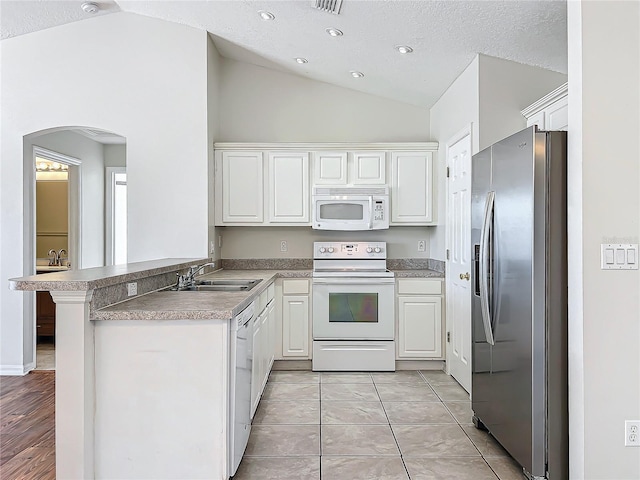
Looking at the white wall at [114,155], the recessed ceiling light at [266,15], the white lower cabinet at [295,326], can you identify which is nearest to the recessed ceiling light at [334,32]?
the recessed ceiling light at [266,15]

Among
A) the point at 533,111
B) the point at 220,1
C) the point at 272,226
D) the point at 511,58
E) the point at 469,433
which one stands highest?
the point at 220,1

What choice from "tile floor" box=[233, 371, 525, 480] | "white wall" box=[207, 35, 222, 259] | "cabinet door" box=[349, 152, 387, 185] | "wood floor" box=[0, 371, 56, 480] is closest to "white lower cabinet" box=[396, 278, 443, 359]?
"tile floor" box=[233, 371, 525, 480]

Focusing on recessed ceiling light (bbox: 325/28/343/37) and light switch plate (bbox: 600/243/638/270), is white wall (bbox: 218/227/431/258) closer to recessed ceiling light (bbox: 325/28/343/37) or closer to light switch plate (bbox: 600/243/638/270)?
recessed ceiling light (bbox: 325/28/343/37)

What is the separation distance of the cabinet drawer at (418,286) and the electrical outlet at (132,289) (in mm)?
2562

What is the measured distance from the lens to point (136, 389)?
228cm

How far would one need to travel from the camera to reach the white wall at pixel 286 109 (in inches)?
202

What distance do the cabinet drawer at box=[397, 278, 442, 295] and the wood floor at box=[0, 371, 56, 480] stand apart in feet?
9.73

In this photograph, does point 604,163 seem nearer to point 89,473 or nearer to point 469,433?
point 469,433

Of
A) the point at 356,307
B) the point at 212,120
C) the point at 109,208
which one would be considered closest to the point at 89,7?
the point at 212,120

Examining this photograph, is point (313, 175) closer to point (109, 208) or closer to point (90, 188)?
point (90, 188)

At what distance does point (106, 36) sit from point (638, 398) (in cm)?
474

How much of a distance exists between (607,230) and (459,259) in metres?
1.93

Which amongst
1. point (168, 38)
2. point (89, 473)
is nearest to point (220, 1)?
point (168, 38)

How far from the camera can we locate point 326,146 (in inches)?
190
